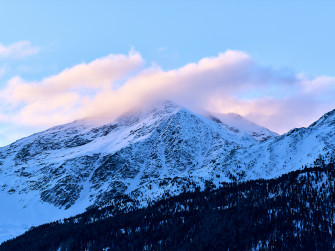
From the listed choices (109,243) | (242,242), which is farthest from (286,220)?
(109,243)

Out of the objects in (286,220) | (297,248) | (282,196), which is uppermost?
(282,196)

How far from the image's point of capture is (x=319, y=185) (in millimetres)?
199125

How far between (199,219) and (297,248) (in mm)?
57162

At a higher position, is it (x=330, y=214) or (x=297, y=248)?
(x=330, y=214)

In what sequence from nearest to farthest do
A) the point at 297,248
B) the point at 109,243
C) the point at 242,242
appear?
1. the point at 297,248
2. the point at 242,242
3. the point at 109,243

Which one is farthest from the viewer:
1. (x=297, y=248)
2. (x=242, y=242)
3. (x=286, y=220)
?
(x=286, y=220)

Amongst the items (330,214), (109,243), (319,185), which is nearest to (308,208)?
(330,214)

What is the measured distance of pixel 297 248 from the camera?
14888 cm

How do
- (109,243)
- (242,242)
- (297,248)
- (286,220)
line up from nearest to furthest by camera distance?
(297,248) < (242,242) < (286,220) < (109,243)

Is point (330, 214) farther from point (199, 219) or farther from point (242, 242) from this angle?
point (199, 219)

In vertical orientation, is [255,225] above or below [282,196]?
below

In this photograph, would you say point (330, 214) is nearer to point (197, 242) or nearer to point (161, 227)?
point (197, 242)

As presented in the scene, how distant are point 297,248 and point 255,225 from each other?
1029 inches

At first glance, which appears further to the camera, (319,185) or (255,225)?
A: (319,185)
